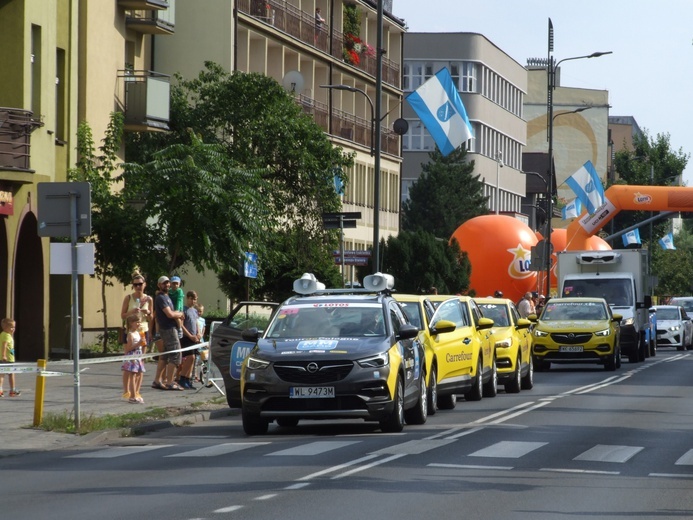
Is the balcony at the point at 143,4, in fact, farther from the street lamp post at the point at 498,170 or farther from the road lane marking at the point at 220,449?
the street lamp post at the point at 498,170

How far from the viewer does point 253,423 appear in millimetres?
20219

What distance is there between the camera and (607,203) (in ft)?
204

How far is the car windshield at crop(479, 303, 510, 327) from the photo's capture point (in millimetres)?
32125

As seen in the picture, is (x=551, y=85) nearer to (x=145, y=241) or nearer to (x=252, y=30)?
(x=252, y=30)

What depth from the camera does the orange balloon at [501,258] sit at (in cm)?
6769

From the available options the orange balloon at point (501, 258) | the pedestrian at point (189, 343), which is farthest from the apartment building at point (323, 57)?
the pedestrian at point (189, 343)

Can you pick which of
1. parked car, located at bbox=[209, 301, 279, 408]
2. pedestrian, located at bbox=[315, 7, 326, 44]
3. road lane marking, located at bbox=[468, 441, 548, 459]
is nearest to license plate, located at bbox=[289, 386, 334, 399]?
road lane marking, located at bbox=[468, 441, 548, 459]

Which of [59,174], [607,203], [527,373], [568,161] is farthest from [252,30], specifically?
[568,161]

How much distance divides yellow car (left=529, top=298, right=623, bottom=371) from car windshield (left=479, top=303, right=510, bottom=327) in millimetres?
5918

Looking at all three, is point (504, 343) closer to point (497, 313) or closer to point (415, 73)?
point (497, 313)

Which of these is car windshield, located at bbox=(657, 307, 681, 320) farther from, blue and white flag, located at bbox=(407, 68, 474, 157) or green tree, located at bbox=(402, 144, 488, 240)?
green tree, located at bbox=(402, 144, 488, 240)

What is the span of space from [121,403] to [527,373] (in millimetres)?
10311

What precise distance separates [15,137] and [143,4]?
11769 millimetres

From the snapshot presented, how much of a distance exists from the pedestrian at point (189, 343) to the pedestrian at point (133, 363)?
7.76 feet
